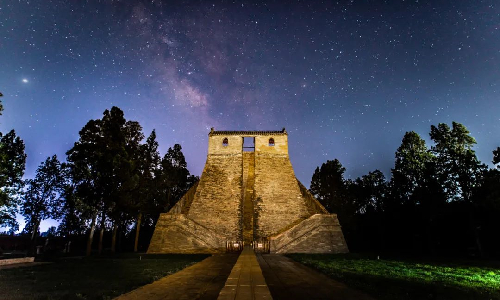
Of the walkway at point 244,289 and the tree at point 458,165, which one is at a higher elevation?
the tree at point 458,165

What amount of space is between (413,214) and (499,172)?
15039 mm

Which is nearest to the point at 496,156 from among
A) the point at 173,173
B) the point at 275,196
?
the point at 275,196

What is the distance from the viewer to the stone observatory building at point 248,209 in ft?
82.1

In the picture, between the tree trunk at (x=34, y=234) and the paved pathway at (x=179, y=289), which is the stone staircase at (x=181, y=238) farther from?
the paved pathway at (x=179, y=289)

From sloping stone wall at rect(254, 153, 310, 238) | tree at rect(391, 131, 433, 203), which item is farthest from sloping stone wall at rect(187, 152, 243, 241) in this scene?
tree at rect(391, 131, 433, 203)

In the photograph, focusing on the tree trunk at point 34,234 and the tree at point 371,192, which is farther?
the tree at point 371,192

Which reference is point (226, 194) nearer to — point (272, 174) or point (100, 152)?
point (272, 174)

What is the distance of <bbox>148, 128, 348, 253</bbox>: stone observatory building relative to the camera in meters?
25.0

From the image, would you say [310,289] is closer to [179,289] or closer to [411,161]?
[179,289]

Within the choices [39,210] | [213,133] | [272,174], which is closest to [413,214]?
[272,174]

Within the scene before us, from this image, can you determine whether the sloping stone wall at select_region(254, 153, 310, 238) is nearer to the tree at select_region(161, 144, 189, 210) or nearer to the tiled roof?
the tiled roof

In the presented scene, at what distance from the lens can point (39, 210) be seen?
100ft

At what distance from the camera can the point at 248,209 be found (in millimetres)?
32062

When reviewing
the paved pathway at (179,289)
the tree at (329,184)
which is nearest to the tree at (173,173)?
the tree at (329,184)
